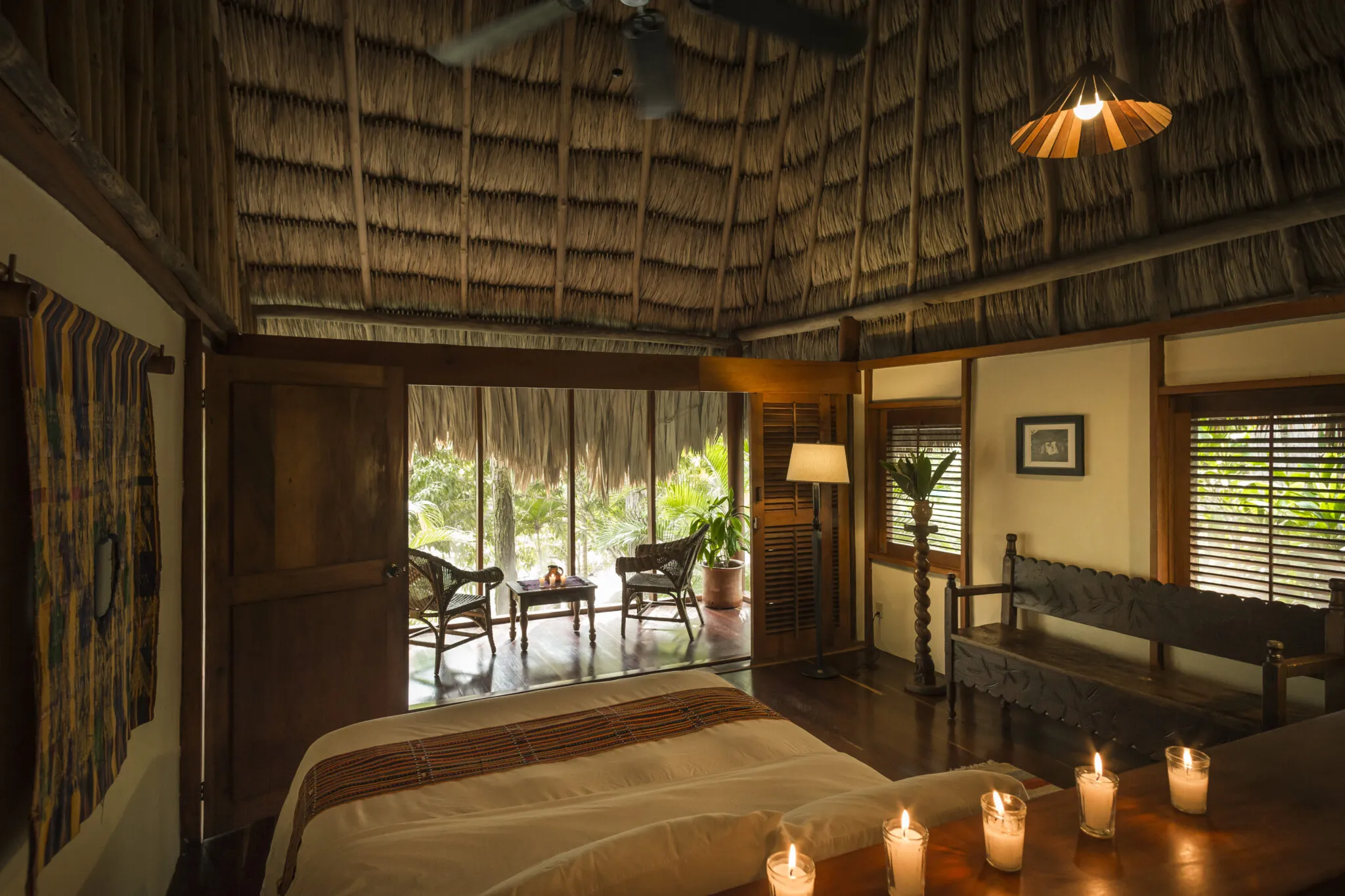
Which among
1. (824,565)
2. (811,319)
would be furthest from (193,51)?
(824,565)

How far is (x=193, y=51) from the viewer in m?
2.68

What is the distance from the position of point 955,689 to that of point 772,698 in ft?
3.34

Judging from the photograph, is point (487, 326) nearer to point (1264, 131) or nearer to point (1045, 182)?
point (1045, 182)

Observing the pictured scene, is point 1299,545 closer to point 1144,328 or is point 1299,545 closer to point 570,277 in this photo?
point 1144,328

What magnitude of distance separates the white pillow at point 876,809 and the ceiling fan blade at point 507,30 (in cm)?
245

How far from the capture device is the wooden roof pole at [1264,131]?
2.90m

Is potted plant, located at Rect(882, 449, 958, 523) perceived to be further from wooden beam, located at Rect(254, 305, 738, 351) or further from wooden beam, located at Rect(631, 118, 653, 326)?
wooden beam, located at Rect(631, 118, 653, 326)

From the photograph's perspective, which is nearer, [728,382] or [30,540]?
[30,540]

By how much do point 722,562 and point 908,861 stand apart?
5.76m

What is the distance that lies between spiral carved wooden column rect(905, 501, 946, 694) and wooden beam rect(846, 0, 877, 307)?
1.72 metres

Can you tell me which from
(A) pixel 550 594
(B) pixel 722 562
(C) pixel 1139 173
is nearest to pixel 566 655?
(A) pixel 550 594

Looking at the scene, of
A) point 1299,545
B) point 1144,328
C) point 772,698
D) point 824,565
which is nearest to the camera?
point 1299,545

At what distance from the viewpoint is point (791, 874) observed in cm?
94

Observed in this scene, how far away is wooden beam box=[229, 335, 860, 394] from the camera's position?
363 cm
